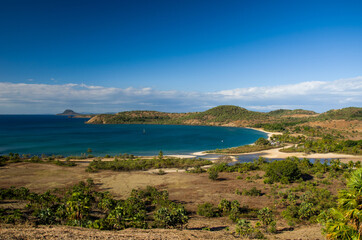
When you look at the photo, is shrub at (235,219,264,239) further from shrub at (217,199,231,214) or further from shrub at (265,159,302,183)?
shrub at (265,159,302,183)

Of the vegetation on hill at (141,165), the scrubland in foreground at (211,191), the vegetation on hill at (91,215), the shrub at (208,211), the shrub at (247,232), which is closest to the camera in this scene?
the scrubland in foreground at (211,191)

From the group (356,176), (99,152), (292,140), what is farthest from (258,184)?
(292,140)

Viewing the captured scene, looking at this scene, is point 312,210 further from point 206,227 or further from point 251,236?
point 206,227

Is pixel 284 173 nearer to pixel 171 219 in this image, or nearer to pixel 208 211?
pixel 208 211

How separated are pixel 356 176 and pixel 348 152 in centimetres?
6780

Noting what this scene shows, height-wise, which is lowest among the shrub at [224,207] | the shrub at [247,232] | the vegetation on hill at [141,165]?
the vegetation on hill at [141,165]

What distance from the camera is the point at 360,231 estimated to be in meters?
9.38

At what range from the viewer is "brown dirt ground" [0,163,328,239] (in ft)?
44.0

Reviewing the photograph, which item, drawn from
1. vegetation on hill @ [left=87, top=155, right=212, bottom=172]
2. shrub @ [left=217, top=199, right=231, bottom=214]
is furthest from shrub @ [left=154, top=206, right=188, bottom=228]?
vegetation on hill @ [left=87, top=155, right=212, bottom=172]

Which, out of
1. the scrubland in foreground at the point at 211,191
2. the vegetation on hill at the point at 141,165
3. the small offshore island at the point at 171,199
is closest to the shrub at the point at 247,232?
the small offshore island at the point at 171,199

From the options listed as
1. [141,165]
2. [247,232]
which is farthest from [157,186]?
[247,232]

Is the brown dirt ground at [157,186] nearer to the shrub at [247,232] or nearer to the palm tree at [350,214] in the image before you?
the shrub at [247,232]

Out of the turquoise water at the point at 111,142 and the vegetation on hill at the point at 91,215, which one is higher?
the vegetation on hill at the point at 91,215

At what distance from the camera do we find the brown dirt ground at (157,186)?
13398 millimetres
